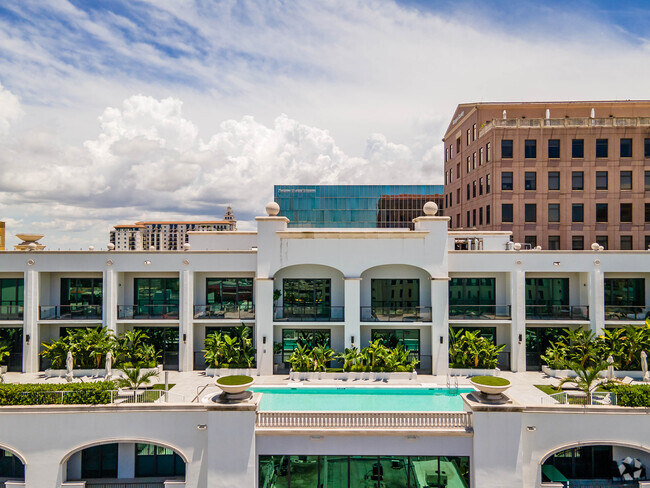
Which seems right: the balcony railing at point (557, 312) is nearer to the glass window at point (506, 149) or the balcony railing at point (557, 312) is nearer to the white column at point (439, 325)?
the white column at point (439, 325)

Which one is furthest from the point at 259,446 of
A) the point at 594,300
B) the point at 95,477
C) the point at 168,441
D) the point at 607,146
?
the point at 607,146

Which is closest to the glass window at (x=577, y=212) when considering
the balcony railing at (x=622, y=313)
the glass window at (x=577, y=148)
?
the glass window at (x=577, y=148)

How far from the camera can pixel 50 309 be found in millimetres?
24875

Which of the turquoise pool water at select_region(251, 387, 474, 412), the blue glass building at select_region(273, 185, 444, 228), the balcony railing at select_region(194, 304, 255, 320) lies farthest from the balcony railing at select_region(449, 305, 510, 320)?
the blue glass building at select_region(273, 185, 444, 228)

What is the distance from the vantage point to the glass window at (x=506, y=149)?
33188 millimetres

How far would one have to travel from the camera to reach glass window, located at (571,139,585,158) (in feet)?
106

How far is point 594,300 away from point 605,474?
36.2 ft

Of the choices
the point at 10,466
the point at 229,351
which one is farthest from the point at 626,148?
the point at 10,466

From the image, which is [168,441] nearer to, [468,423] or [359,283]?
[468,423]

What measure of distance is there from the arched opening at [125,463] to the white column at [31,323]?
35.0ft

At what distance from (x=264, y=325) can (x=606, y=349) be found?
17.5 m

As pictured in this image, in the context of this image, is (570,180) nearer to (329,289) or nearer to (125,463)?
(329,289)

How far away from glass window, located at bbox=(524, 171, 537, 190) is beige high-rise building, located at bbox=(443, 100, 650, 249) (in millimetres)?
68

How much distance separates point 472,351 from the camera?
23.2 m
